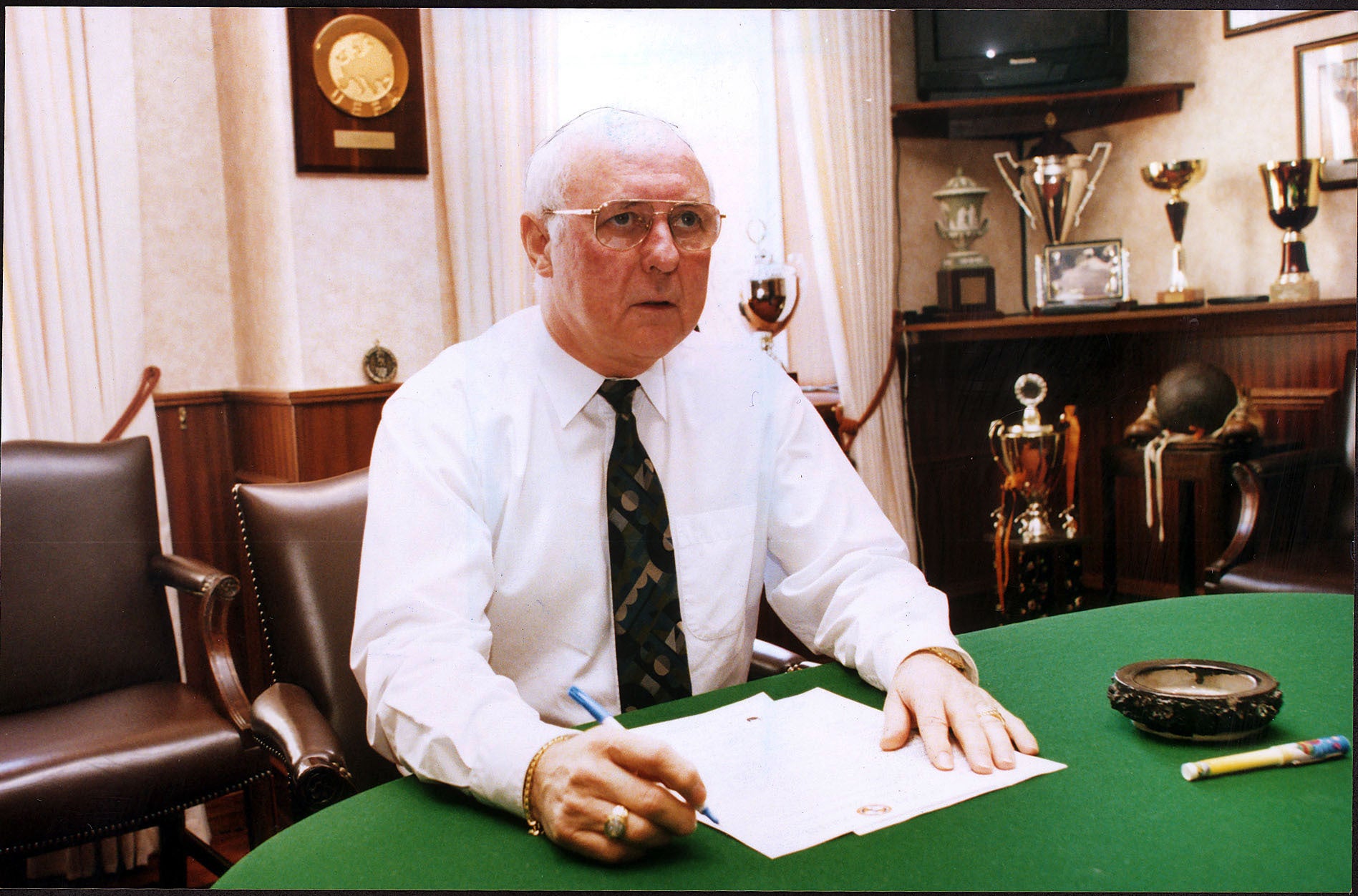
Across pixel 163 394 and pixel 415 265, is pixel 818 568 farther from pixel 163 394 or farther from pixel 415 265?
pixel 163 394

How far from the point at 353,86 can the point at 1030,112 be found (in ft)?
4.09

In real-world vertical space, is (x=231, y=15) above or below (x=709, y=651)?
above

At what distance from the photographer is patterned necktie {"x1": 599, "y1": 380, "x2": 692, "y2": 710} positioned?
1260mm

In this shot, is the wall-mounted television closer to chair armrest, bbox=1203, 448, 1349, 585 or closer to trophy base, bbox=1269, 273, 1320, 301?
trophy base, bbox=1269, 273, 1320, 301

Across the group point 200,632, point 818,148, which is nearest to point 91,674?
point 200,632

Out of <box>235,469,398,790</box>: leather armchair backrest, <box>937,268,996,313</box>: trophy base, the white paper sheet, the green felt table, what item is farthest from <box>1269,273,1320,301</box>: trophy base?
<box>235,469,398,790</box>: leather armchair backrest

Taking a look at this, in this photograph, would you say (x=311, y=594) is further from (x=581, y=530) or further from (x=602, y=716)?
(x=602, y=716)

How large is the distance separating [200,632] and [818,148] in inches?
46.1

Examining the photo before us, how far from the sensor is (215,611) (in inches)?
51.6

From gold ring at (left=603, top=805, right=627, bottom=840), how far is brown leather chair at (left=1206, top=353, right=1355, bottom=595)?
1059mm

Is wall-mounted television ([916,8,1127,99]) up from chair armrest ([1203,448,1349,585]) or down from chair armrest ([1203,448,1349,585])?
up

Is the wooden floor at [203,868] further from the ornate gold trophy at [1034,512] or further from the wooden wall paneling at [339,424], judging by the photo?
the ornate gold trophy at [1034,512]

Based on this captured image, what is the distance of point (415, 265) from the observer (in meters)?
1.36

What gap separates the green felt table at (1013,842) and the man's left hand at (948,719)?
4 cm
